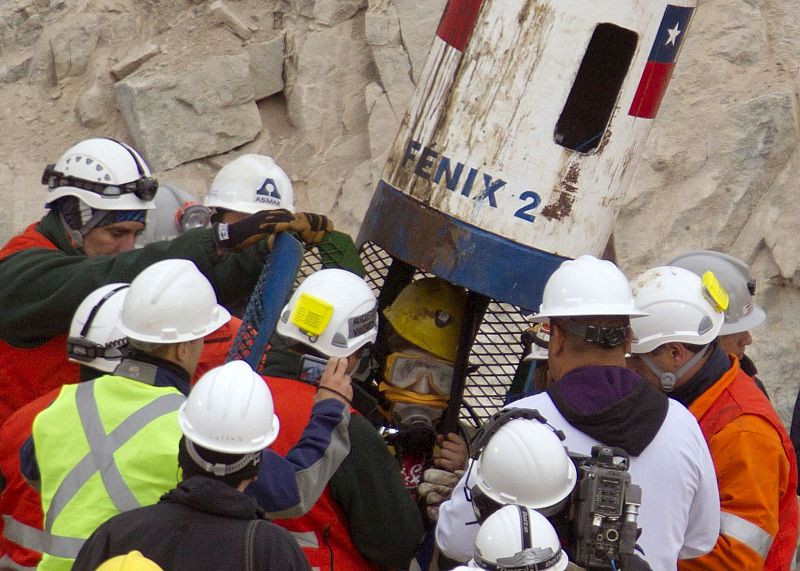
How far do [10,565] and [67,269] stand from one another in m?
1.18

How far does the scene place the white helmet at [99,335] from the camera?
4.04m

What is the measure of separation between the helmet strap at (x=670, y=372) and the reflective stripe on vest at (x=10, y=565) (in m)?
2.29

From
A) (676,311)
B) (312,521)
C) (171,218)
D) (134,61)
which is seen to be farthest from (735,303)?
(134,61)

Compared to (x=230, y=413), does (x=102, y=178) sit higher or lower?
higher

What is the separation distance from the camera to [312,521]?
12.6ft

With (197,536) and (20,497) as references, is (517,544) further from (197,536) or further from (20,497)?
(20,497)

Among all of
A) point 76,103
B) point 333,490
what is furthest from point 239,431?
point 76,103

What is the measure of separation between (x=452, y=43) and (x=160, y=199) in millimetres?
2701

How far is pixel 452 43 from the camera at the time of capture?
189 inches

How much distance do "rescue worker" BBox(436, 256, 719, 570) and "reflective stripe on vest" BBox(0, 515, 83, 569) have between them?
1086mm

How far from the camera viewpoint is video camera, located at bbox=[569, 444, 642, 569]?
3234 millimetres

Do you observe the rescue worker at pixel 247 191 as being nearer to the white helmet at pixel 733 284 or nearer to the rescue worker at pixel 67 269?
the rescue worker at pixel 67 269

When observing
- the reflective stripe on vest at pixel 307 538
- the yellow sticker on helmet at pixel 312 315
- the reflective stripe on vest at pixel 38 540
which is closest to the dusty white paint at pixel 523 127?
the yellow sticker on helmet at pixel 312 315

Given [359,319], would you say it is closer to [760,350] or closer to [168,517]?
[168,517]
